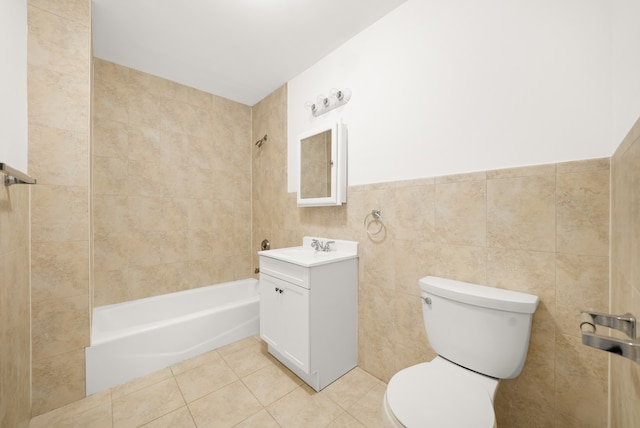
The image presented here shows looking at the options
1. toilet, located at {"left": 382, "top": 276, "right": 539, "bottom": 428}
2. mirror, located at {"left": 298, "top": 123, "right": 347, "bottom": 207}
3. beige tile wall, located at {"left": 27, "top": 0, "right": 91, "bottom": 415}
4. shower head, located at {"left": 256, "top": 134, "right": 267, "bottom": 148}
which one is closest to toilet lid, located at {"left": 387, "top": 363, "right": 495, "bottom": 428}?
toilet, located at {"left": 382, "top": 276, "right": 539, "bottom": 428}

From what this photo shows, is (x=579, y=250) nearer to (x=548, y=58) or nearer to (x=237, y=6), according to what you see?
(x=548, y=58)

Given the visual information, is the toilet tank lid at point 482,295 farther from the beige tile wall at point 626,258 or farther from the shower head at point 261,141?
the shower head at point 261,141

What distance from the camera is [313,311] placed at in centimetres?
144

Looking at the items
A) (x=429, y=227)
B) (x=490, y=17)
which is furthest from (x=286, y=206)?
(x=490, y=17)

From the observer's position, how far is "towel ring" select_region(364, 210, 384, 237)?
5.11 feet

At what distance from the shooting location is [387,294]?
5.00 feet

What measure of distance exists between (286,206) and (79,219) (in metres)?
1.41

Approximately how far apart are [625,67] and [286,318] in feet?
5.93

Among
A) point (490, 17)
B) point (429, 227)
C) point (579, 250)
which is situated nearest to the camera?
point (579, 250)

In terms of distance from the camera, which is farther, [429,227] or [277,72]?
[277,72]

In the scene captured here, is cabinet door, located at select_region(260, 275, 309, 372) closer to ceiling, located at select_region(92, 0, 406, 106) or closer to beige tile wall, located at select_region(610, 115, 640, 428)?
beige tile wall, located at select_region(610, 115, 640, 428)

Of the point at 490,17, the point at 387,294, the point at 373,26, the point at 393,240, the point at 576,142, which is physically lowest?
the point at 387,294

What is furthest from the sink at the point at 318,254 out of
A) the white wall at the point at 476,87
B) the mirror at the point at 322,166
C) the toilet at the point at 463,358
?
the toilet at the point at 463,358

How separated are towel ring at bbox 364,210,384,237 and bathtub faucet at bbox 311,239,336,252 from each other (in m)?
0.30
